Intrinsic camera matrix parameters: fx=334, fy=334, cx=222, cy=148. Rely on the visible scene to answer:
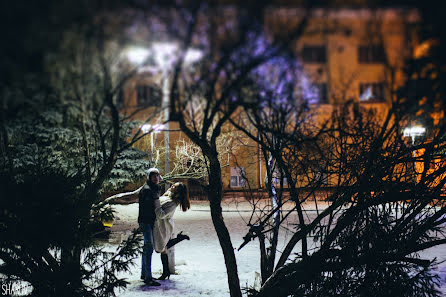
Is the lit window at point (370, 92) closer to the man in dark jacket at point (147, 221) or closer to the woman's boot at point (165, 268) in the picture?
the man in dark jacket at point (147, 221)

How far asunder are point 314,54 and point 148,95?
196cm

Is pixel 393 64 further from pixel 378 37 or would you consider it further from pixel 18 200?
pixel 18 200

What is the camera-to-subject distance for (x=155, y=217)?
5707 mm

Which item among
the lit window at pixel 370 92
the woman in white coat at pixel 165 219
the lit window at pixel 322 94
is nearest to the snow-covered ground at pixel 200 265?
the woman in white coat at pixel 165 219

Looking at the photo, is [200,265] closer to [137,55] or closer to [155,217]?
[155,217]

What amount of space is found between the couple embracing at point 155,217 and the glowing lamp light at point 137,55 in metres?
3.01

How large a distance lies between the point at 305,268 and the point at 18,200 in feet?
10.7

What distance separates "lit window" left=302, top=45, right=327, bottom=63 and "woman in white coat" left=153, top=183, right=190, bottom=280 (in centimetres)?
332

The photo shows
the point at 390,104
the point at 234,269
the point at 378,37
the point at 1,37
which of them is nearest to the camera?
the point at 1,37

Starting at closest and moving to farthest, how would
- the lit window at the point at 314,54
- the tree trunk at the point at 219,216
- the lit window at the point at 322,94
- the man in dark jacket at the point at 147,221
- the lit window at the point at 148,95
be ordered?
the lit window at the point at 148,95 < the lit window at the point at 314,54 < the tree trunk at the point at 219,216 < the lit window at the point at 322,94 < the man in dark jacket at the point at 147,221

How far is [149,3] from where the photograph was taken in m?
3.02

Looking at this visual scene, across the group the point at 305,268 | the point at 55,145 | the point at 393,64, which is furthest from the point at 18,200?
the point at 55,145

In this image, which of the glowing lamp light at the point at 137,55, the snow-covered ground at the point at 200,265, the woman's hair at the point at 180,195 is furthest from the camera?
the woman's hair at the point at 180,195

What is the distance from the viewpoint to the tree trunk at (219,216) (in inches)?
154
